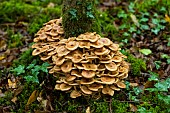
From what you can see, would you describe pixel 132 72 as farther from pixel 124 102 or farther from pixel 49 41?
pixel 49 41

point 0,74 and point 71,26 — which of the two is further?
point 0,74

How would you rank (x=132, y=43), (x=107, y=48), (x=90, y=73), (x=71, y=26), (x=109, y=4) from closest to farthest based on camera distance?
(x=90, y=73), (x=107, y=48), (x=71, y=26), (x=132, y=43), (x=109, y=4)

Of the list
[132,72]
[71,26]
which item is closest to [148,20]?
[132,72]

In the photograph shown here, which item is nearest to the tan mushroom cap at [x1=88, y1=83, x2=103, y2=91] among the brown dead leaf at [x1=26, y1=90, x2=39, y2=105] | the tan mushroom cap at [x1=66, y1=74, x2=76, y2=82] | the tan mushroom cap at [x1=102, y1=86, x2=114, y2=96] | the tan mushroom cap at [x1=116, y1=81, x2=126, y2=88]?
the tan mushroom cap at [x1=102, y1=86, x2=114, y2=96]

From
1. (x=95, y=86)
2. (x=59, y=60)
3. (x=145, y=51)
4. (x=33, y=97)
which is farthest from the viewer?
(x=145, y=51)

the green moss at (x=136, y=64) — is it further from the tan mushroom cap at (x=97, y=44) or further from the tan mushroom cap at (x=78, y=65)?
the tan mushroom cap at (x=78, y=65)

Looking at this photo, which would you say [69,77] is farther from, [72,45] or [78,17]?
[78,17]

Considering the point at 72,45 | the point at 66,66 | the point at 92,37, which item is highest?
the point at 92,37

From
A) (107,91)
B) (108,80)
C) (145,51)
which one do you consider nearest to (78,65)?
(108,80)
